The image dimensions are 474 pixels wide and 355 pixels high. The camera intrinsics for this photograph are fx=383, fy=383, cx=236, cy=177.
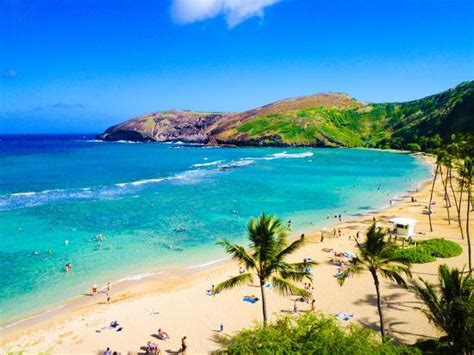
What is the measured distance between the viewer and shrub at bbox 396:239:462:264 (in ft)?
101

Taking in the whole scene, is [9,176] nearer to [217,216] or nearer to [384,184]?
[217,216]

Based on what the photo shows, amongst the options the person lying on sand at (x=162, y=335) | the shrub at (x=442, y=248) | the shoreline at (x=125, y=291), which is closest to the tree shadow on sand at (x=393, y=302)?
the shrub at (x=442, y=248)

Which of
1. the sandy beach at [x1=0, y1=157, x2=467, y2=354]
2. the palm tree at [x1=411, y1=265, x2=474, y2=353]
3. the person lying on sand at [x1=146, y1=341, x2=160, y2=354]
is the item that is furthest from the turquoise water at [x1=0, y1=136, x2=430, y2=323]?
the palm tree at [x1=411, y1=265, x2=474, y2=353]

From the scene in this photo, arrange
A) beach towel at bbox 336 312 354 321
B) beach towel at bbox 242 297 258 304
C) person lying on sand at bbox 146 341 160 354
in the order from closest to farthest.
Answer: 1. person lying on sand at bbox 146 341 160 354
2. beach towel at bbox 336 312 354 321
3. beach towel at bbox 242 297 258 304

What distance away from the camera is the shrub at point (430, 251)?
30.7 meters

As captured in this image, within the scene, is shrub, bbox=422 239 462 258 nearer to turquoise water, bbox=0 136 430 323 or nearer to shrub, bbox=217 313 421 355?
turquoise water, bbox=0 136 430 323

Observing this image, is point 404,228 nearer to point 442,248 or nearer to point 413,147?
point 442,248

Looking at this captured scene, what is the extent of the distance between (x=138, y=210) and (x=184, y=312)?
31.3 m

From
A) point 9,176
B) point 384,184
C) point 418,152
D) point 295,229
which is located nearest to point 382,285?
point 295,229

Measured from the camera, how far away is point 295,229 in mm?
45125

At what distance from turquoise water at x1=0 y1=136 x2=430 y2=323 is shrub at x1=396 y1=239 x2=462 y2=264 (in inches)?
604

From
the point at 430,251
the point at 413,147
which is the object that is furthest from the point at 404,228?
the point at 413,147

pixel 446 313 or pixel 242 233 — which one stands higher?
pixel 446 313

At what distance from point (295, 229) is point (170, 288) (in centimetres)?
2030
